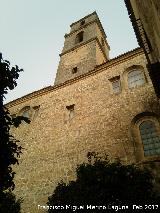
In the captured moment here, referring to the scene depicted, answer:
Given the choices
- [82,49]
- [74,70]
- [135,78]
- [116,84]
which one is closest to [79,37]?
[82,49]

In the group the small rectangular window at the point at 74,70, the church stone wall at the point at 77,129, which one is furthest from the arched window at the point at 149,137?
the small rectangular window at the point at 74,70

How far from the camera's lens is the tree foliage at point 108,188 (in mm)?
8086

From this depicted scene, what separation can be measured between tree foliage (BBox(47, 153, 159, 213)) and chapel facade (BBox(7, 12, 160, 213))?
294 cm

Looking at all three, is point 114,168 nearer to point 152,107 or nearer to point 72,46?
point 152,107

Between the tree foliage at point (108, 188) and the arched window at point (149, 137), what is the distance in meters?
3.34

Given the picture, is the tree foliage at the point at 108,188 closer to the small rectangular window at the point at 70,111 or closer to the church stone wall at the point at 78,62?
the small rectangular window at the point at 70,111

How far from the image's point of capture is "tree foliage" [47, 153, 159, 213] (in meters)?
8.09

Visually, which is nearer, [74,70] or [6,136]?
[6,136]

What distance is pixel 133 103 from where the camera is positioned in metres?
13.8

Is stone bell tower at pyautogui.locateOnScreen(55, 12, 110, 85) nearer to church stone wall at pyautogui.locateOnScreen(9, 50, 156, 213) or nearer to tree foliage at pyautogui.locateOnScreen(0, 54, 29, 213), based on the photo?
church stone wall at pyautogui.locateOnScreen(9, 50, 156, 213)

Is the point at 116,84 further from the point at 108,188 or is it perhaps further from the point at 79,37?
the point at 79,37

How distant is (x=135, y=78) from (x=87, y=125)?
3.93 meters

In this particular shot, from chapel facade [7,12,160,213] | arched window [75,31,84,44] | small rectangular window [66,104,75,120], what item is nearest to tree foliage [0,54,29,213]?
chapel facade [7,12,160,213]

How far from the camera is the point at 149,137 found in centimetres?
1273
